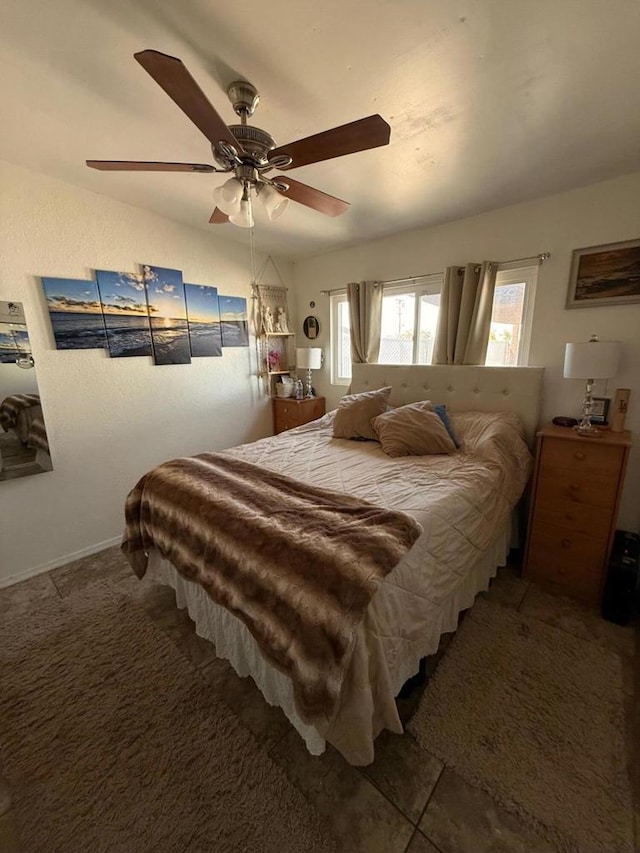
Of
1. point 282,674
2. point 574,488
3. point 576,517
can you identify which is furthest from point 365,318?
point 282,674

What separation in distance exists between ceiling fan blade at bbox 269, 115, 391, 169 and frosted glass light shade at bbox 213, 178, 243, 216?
19 centimetres

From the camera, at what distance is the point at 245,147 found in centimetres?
132

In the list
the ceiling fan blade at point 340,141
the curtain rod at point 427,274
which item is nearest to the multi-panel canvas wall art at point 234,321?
the curtain rod at point 427,274

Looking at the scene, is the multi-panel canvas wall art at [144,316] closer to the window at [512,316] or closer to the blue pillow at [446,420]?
the blue pillow at [446,420]

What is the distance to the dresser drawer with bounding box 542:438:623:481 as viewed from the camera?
70.5 inches

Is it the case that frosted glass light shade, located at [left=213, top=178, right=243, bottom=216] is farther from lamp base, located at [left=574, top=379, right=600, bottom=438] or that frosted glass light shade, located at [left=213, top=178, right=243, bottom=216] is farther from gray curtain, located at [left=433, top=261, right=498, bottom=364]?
lamp base, located at [left=574, top=379, right=600, bottom=438]

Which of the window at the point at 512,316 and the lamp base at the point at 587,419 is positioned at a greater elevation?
the window at the point at 512,316

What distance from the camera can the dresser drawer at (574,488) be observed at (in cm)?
182

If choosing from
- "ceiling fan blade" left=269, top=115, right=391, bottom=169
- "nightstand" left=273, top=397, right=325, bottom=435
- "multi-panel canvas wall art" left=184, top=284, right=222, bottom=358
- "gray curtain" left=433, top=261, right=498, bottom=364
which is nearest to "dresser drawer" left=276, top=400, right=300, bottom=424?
"nightstand" left=273, top=397, right=325, bottom=435

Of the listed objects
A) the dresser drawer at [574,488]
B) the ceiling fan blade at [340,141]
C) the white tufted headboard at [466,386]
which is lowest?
the dresser drawer at [574,488]

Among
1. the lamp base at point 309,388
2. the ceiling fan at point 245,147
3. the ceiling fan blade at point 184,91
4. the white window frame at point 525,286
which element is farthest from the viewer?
the lamp base at point 309,388

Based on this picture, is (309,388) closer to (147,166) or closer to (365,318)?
(365,318)

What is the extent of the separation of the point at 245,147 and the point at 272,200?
214mm

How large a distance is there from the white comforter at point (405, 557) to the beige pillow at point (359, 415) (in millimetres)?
113
